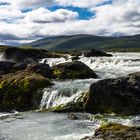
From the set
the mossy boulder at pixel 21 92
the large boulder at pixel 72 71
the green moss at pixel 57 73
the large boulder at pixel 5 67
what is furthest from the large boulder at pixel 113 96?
the large boulder at pixel 5 67

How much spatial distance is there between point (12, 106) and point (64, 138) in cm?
1893

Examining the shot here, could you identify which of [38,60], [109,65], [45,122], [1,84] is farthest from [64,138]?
Result: [38,60]

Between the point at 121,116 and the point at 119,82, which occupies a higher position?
the point at 119,82

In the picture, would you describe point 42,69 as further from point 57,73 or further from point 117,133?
point 117,133

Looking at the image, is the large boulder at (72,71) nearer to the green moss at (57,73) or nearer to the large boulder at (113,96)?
the green moss at (57,73)

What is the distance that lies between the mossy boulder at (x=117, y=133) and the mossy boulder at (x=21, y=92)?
19.8 metres

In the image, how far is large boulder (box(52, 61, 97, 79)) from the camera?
59469 millimetres

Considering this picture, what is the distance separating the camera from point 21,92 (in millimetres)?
45750

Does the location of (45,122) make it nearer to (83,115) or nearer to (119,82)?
(83,115)

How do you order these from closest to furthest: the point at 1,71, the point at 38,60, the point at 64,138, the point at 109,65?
1. the point at 64,138
2. the point at 1,71
3. the point at 109,65
4. the point at 38,60

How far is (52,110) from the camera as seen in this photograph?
40.8m

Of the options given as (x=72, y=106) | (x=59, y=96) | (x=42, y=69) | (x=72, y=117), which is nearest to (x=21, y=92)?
(x=59, y=96)

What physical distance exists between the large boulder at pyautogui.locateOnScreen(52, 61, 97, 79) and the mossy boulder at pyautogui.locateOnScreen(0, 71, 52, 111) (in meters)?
12.1

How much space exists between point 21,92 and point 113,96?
42.5 ft
